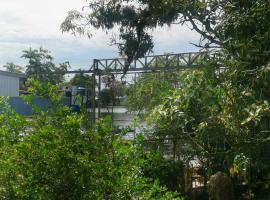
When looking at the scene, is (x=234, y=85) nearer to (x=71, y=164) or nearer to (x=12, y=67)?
(x=71, y=164)

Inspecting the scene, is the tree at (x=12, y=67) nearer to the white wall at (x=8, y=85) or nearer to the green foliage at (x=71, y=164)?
the white wall at (x=8, y=85)

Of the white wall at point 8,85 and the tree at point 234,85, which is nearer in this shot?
the tree at point 234,85

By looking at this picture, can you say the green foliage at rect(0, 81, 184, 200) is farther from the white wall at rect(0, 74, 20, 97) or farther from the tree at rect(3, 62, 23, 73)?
the tree at rect(3, 62, 23, 73)

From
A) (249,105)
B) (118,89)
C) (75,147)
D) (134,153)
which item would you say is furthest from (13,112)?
(118,89)

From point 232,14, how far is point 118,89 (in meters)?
17.1

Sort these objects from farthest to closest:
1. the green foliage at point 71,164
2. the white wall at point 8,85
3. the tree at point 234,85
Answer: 1. the white wall at point 8,85
2. the tree at point 234,85
3. the green foliage at point 71,164

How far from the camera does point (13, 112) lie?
3736mm

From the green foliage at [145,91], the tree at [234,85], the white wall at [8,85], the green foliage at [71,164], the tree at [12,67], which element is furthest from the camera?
→ the tree at [12,67]

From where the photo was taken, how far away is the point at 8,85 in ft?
137

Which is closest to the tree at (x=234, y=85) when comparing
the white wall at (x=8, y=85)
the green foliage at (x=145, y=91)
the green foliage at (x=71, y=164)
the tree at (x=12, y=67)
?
the green foliage at (x=71, y=164)

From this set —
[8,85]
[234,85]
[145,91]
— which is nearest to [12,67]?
[8,85]

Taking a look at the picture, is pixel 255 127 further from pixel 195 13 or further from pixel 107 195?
pixel 107 195

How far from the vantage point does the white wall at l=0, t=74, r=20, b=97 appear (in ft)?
135

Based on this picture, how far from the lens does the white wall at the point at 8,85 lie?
135 feet
